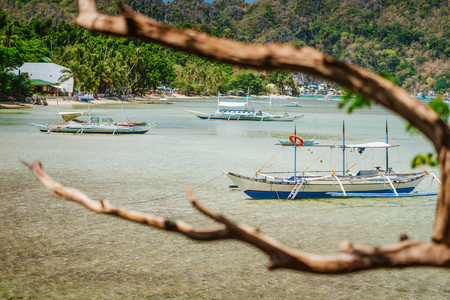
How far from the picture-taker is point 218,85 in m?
177

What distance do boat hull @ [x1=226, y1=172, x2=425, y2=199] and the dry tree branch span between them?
15707mm

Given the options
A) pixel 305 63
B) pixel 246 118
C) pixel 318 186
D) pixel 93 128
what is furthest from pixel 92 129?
pixel 305 63

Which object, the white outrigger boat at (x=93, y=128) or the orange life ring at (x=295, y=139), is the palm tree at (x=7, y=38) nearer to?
the white outrigger boat at (x=93, y=128)

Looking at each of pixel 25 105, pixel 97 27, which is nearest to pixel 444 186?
pixel 97 27

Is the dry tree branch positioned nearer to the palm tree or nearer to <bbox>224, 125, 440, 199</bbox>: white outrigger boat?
<bbox>224, 125, 440, 199</bbox>: white outrigger boat

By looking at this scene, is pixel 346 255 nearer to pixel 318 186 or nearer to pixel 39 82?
pixel 318 186

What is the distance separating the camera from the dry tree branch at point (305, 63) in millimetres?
1988

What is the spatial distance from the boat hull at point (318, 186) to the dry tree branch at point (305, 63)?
15.7 meters

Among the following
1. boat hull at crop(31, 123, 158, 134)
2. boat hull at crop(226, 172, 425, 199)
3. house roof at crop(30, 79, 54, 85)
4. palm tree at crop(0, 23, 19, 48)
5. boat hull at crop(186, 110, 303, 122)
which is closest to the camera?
boat hull at crop(226, 172, 425, 199)

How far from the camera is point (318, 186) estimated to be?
18.1 meters

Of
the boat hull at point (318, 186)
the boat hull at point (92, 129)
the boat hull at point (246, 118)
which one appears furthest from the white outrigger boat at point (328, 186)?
the boat hull at point (246, 118)

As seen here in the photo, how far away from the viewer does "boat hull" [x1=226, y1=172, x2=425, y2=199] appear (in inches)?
701

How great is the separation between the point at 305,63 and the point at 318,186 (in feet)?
54.0

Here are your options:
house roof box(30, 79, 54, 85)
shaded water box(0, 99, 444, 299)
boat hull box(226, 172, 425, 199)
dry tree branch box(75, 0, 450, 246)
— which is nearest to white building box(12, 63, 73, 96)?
house roof box(30, 79, 54, 85)
